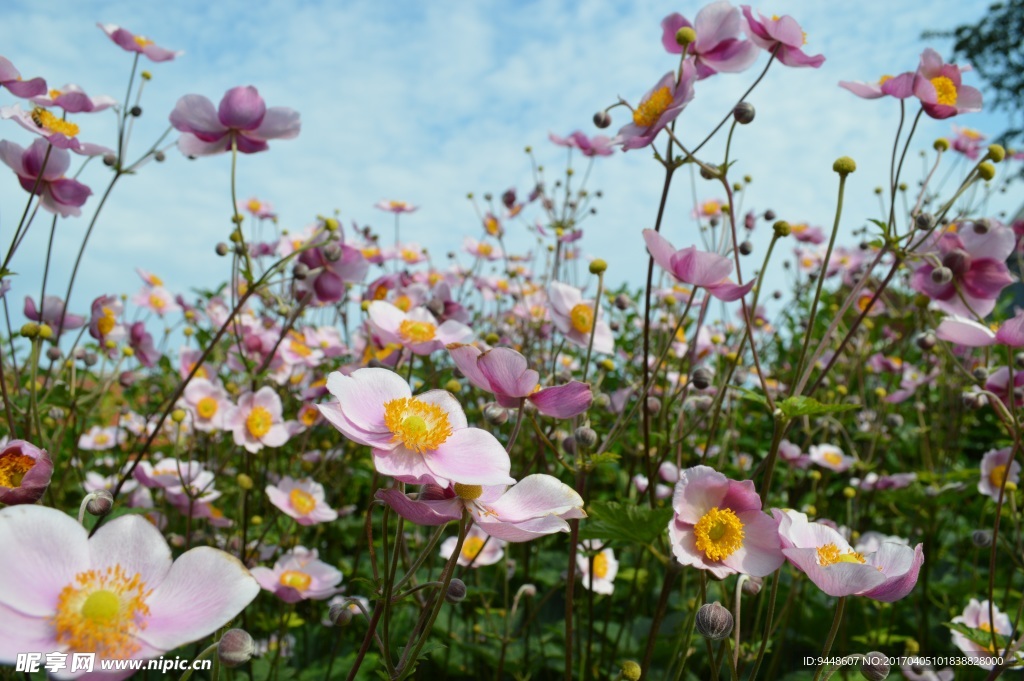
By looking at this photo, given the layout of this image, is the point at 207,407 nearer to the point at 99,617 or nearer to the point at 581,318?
the point at 581,318

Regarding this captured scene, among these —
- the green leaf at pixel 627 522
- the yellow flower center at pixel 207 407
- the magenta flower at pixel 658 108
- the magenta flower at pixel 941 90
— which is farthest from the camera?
the yellow flower center at pixel 207 407

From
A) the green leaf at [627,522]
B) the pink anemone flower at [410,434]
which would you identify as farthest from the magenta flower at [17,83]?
the green leaf at [627,522]

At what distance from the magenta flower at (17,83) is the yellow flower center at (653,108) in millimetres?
1749

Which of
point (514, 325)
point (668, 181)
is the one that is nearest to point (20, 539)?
point (668, 181)

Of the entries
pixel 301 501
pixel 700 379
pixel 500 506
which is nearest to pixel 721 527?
pixel 500 506

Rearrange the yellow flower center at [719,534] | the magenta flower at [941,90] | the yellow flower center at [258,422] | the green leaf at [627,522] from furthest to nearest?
the yellow flower center at [258,422] → the magenta flower at [941,90] → the green leaf at [627,522] → the yellow flower center at [719,534]

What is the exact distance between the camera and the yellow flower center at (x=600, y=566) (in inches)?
105

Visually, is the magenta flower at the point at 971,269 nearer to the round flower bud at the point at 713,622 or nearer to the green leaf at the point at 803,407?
the green leaf at the point at 803,407

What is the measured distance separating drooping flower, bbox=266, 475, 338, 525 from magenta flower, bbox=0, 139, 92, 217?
115 centimetres

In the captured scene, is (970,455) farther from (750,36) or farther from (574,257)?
(750,36)

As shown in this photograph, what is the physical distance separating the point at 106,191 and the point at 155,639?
2157mm

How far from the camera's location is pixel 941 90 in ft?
7.32

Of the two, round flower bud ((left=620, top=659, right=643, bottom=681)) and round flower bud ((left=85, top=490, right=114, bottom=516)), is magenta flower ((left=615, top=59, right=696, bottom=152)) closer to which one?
round flower bud ((left=620, top=659, right=643, bottom=681))

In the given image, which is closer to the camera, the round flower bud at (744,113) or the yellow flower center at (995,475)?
the round flower bud at (744,113)
